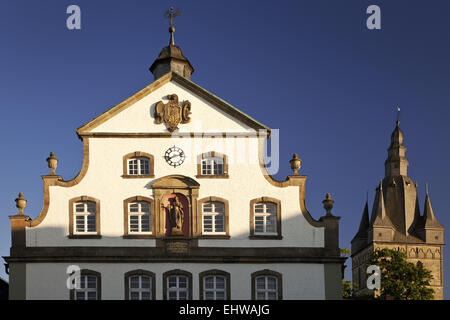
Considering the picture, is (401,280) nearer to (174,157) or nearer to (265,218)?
(265,218)

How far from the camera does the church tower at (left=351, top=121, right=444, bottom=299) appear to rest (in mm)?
119000

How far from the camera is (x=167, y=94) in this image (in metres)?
36.1

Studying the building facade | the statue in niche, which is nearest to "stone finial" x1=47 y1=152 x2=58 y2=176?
the building facade

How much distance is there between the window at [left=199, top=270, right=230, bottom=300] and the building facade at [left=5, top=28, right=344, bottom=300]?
0.15 feet

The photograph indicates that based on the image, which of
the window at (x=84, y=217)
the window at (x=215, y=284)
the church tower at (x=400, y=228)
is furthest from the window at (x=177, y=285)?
the church tower at (x=400, y=228)

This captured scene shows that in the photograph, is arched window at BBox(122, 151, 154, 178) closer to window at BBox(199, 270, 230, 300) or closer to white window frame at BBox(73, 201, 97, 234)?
white window frame at BBox(73, 201, 97, 234)

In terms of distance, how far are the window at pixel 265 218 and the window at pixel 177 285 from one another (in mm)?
3546

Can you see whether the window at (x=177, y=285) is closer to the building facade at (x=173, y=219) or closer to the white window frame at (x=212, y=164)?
the building facade at (x=173, y=219)

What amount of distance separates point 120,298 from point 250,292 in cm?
577

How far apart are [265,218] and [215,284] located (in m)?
3.80

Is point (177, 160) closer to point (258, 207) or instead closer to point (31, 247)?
point (258, 207)

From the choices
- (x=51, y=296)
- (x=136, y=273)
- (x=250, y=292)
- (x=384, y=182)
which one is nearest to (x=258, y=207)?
(x=250, y=292)

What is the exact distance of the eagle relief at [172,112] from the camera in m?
35.6

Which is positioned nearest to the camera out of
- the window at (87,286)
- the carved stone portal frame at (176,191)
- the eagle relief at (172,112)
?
the window at (87,286)
